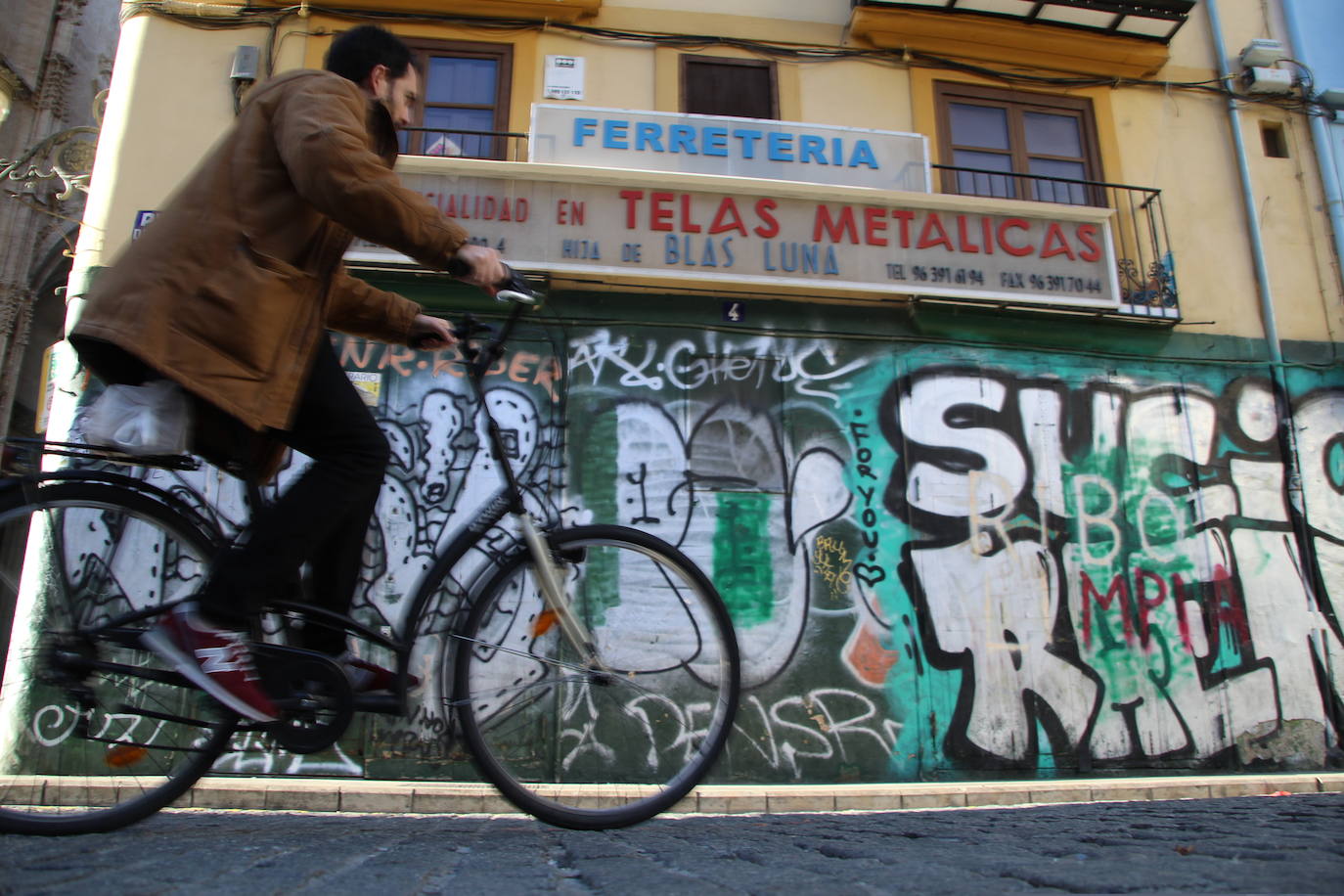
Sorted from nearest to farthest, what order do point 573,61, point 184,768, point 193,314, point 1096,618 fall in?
point 193,314 → point 184,768 → point 1096,618 → point 573,61

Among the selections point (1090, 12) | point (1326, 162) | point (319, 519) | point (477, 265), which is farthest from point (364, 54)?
point (1326, 162)

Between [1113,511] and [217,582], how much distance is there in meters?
7.23

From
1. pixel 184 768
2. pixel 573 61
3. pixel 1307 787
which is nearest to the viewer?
pixel 184 768

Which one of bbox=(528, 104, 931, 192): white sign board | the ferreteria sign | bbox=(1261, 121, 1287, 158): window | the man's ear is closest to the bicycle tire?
the man's ear

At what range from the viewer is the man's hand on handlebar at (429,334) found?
2559 millimetres

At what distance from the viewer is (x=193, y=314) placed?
1.94 meters

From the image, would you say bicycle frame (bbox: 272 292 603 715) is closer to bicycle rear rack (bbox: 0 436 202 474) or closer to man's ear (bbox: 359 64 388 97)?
bicycle rear rack (bbox: 0 436 202 474)

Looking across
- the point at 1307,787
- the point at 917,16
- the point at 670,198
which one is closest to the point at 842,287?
the point at 670,198

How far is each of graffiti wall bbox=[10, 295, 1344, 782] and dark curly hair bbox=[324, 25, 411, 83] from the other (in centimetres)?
454

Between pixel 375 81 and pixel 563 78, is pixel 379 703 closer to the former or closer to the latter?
pixel 375 81

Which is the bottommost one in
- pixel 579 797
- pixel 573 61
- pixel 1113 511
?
pixel 579 797

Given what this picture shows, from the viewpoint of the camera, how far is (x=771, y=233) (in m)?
7.31

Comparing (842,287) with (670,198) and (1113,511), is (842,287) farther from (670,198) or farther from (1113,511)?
(1113,511)

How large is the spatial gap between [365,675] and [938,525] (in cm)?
580
